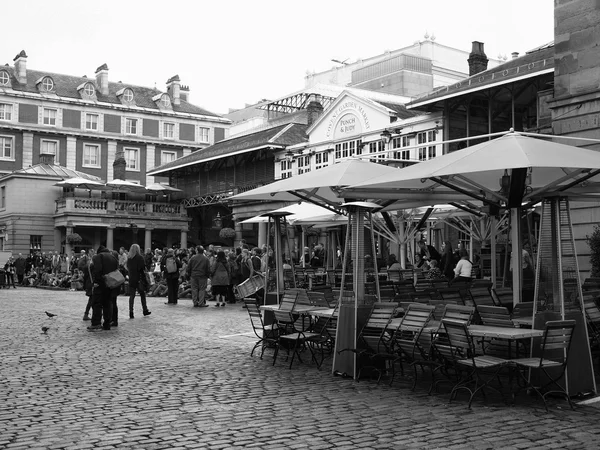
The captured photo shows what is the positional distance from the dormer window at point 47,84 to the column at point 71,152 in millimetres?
4435

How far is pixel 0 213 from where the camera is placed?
171ft

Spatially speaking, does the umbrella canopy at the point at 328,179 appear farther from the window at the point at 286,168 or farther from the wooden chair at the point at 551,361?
the window at the point at 286,168

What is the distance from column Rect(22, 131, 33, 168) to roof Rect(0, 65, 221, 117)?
13.0ft

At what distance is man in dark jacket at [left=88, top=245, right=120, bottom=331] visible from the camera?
14.6 metres

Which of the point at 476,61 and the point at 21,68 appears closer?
the point at 476,61

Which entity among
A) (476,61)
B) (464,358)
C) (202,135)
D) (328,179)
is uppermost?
(202,135)

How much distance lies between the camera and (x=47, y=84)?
212ft

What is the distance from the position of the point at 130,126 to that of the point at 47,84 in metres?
7.81

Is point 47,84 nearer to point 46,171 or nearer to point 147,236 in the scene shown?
point 46,171

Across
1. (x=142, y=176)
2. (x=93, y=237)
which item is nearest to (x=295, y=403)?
(x=93, y=237)

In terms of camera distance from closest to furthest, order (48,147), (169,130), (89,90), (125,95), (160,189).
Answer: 1. (160,189)
2. (48,147)
3. (89,90)
4. (125,95)
5. (169,130)

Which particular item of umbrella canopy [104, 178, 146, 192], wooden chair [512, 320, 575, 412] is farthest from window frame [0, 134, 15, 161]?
wooden chair [512, 320, 575, 412]

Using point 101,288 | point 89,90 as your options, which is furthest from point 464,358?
point 89,90

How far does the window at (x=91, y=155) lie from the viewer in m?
65.7
